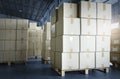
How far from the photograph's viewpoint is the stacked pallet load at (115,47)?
793cm

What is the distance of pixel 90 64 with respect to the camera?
19.8ft

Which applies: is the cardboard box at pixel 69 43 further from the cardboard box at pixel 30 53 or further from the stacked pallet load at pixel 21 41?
the cardboard box at pixel 30 53

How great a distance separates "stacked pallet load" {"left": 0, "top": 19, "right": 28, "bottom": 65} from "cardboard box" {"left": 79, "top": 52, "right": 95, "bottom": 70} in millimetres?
3678

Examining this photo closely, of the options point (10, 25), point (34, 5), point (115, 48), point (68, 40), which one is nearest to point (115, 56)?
point (115, 48)

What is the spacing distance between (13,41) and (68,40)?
382 centimetres

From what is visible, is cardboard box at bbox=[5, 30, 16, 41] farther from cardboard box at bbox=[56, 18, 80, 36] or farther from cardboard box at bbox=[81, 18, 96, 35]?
cardboard box at bbox=[81, 18, 96, 35]

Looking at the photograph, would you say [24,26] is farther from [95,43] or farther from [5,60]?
[95,43]

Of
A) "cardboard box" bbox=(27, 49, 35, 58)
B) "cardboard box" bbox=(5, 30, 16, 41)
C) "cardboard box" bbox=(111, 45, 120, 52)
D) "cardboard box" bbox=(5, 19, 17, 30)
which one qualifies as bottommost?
"cardboard box" bbox=(27, 49, 35, 58)

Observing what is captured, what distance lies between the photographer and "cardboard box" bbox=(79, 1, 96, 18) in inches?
236

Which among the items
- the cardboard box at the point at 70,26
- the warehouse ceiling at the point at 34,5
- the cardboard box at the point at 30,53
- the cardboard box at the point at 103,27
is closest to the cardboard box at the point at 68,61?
the cardboard box at the point at 70,26

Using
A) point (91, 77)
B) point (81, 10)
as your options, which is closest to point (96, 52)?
point (91, 77)

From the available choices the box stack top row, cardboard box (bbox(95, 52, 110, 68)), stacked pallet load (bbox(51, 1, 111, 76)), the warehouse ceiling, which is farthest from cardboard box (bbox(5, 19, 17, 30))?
cardboard box (bbox(95, 52, 110, 68))

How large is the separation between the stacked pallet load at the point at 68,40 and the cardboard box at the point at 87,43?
A: 0.57 ft

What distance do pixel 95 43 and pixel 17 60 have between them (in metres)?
4.21
